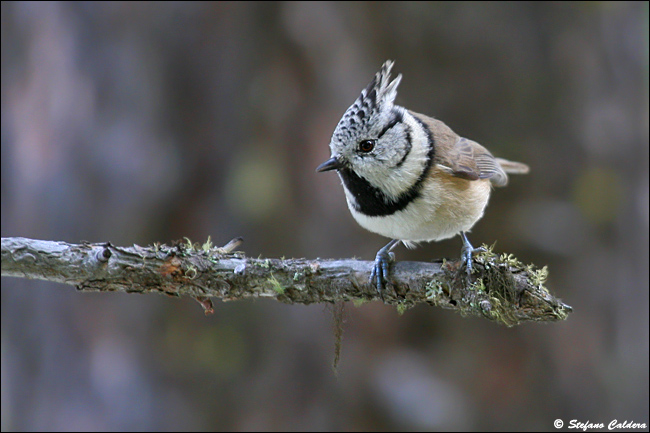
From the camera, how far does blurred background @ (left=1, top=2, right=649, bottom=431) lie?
416cm

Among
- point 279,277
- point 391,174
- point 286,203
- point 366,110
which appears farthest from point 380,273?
point 286,203

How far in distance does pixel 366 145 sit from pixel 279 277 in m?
0.90

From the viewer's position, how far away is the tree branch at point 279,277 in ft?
7.14

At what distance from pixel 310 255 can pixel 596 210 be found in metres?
2.42

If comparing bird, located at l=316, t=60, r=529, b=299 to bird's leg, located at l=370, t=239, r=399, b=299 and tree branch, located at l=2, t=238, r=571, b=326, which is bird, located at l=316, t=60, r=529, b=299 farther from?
tree branch, located at l=2, t=238, r=571, b=326

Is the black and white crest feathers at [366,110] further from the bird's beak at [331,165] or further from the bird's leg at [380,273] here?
the bird's leg at [380,273]

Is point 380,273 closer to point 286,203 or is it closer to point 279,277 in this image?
point 279,277

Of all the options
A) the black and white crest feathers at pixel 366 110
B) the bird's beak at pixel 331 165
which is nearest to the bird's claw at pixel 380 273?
the bird's beak at pixel 331 165

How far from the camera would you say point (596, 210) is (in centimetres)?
444

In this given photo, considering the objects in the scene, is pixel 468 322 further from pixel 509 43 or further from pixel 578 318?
pixel 509 43

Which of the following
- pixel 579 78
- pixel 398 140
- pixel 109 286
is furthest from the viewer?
pixel 579 78

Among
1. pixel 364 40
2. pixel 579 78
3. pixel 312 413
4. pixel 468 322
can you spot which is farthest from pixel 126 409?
pixel 579 78

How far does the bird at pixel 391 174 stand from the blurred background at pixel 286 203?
48.7 inches

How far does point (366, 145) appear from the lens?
2932 millimetres
